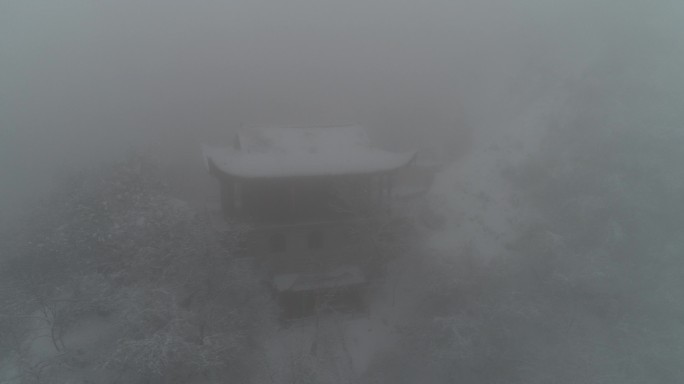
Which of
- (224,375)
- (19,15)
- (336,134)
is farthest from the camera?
(19,15)

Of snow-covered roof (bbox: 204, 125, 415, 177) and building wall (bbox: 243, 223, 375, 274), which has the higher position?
snow-covered roof (bbox: 204, 125, 415, 177)

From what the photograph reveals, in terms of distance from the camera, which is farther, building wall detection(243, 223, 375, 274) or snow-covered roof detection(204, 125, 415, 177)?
building wall detection(243, 223, 375, 274)

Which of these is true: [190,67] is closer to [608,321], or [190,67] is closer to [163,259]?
[163,259]

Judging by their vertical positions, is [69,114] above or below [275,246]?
above

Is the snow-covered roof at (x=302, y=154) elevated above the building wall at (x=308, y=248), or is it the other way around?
the snow-covered roof at (x=302, y=154)

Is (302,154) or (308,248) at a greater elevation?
(302,154)

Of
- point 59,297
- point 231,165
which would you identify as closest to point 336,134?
point 231,165

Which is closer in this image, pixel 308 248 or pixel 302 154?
pixel 302 154

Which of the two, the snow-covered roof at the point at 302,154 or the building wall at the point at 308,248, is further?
the building wall at the point at 308,248
